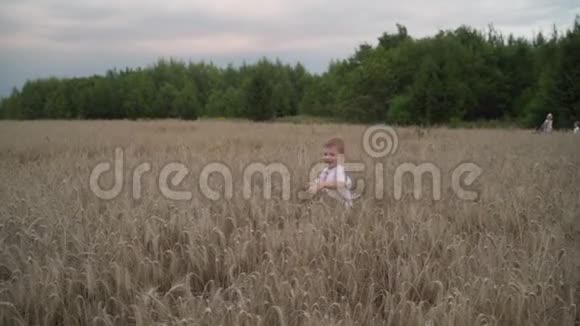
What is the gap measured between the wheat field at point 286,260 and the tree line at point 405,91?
29.4m

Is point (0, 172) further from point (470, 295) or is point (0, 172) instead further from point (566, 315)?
point (566, 315)

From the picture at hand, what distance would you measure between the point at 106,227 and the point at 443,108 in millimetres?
34291

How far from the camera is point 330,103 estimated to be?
168ft

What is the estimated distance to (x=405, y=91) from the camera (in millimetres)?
41938

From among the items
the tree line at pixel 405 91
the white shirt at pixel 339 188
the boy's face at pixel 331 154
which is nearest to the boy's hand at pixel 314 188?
the white shirt at pixel 339 188
